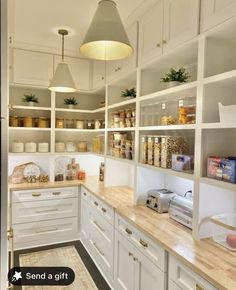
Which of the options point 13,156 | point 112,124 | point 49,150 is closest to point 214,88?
point 112,124

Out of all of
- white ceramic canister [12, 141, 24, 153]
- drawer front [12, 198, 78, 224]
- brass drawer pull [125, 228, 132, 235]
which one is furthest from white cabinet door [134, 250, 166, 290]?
white ceramic canister [12, 141, 24, 153]

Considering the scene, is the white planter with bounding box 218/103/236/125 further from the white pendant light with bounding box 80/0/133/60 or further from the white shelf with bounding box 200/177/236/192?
the white pendant light with bounding box 80/0/133/60

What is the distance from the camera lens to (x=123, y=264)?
2.04 m

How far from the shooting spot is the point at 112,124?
304 centimetres

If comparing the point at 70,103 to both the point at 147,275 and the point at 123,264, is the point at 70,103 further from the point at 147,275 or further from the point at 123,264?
the point at 147,275

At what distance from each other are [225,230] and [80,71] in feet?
9.74

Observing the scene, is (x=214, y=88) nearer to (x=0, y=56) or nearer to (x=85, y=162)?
(x=0, y=56)

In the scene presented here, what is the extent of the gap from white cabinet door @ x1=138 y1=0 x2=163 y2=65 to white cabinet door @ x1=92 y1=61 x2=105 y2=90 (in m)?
1.07

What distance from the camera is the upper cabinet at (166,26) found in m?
1.59

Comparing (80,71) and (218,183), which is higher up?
(80,71)

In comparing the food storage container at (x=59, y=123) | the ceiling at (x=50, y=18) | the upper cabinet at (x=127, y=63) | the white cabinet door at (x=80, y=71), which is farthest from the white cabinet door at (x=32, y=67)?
the upper cabinet at (x=127, y=63)

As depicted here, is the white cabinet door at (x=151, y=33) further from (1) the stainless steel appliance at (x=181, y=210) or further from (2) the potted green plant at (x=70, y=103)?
(2) the potted green plant at (x=70, y=103)

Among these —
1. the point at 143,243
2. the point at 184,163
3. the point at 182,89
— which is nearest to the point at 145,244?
the point at 143,243

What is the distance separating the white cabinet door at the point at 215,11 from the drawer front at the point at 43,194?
2587 millimetres
